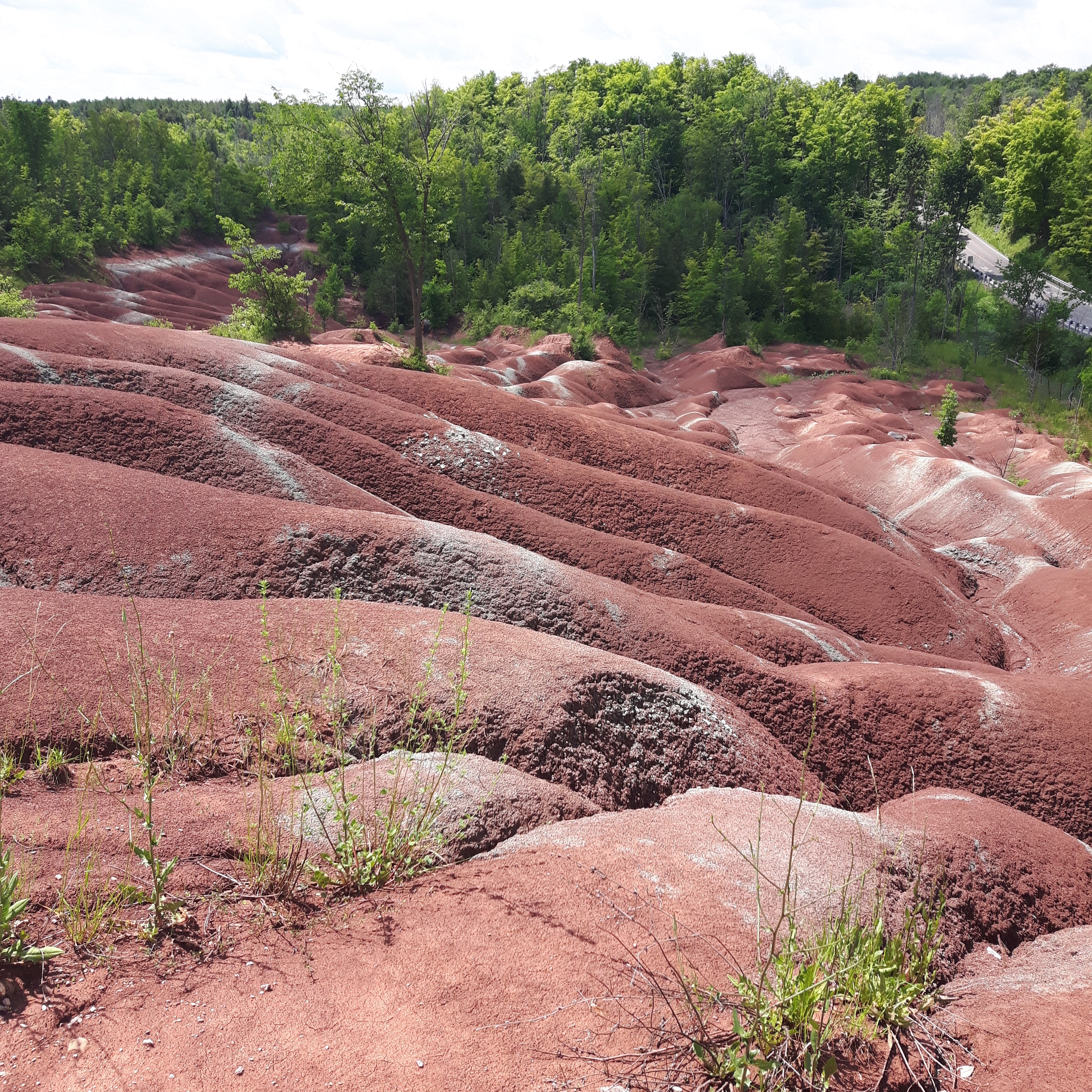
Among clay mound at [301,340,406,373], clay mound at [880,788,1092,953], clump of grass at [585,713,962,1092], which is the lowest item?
clay mound at [880,788,1092,953]

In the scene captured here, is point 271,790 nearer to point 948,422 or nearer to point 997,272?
point 948,422

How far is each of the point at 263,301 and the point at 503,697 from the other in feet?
103

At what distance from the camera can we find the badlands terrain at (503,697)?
3.84 m

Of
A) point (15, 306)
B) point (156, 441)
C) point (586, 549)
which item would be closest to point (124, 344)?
point (156, 441)

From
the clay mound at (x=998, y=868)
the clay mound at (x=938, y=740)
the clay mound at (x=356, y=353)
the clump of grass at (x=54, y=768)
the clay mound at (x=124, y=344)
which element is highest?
the clay mound at (x=124, y=344)

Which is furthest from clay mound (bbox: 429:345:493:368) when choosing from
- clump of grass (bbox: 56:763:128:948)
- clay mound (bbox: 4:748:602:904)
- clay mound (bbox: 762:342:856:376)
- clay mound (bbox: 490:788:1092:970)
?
clump of grass (bbox: 56:763:128:948)

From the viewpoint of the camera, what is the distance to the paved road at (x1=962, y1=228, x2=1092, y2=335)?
64.5 metres

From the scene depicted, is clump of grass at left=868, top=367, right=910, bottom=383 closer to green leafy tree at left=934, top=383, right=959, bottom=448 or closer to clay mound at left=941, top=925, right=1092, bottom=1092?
green leafy tree at left=934, top=383, right=959, bottom=448

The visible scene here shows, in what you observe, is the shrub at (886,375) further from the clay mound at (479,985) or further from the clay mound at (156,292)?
the clay mound at (479,985)

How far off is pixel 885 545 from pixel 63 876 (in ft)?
73.1

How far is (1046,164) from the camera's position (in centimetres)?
6906

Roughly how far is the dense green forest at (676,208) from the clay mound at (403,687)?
37357mm

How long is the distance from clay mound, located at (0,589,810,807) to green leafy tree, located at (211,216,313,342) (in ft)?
91.4

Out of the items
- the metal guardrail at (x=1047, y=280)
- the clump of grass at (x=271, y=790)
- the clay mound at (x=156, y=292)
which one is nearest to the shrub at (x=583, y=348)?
the clay mound at (x=156, y=292)
